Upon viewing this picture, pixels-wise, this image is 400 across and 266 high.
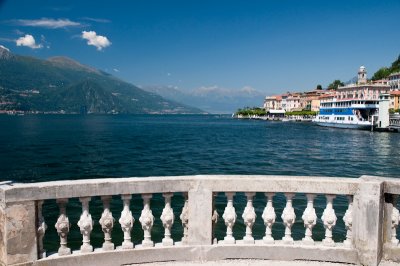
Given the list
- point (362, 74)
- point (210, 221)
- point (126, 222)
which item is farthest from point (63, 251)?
point (362, 74)

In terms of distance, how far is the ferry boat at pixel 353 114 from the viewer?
109375 millimetres

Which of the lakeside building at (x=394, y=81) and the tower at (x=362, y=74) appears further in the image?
the tower at (x=362, y=74)

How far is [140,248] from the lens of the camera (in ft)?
17.7

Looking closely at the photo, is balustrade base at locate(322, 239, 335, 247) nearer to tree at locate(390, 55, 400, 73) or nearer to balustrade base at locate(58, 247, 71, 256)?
balustrade base at locate(58, 247, 71, 256)

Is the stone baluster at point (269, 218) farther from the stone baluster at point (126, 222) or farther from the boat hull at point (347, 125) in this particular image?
the boat hull at point (347, 125)

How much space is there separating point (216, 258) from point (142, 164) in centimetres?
3515

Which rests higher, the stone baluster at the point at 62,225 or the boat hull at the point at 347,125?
the stone baluster at the point at 62,225

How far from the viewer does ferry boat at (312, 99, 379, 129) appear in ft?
359

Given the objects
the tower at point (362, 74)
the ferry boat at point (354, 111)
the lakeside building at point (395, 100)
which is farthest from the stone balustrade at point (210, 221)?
the tower at point (362, 74)

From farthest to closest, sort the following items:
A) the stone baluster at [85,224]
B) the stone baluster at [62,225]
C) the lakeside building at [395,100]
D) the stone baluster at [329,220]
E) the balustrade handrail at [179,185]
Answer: the lakeside building at [395,100], the stone baluster at [329,220], the stone baluster at [85,224], the stone baluster at [62,225], the balustrade handrail at [179,185]

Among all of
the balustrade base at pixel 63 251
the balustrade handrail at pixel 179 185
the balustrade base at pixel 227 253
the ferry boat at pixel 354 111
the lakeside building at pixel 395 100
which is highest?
the lakeside building at pixel 395 100

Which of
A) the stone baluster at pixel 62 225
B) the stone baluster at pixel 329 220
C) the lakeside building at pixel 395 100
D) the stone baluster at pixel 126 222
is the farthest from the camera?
the lakeside building at pixel 395 100

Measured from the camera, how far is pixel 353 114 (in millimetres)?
116062

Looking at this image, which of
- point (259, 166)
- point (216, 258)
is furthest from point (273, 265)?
point (259, 166)
